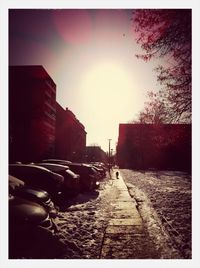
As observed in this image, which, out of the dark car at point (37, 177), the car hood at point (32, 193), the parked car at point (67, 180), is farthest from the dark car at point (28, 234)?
the parked car at point (67, 180)

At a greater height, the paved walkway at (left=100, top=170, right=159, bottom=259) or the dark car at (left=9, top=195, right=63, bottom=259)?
the dark car at (left=9, top=195, right=63, bottom=259)

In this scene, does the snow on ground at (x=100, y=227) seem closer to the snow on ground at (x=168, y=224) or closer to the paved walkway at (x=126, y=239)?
the snow on ground at (x=168, y=224)

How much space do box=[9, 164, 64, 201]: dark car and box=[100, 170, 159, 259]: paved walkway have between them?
2.15m

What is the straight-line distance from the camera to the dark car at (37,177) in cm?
936

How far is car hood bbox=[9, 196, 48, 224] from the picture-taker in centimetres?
513

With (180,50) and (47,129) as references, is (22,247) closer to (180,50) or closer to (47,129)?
(180,50)

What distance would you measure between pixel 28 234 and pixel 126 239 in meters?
2.42

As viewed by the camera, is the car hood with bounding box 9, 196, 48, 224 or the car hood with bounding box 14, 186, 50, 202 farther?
the car hood with bounding box 14, 186, 50, 202

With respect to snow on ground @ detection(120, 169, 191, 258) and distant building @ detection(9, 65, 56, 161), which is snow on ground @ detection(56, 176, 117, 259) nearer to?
snow on ground @ detection(120, 169, 191, 258)

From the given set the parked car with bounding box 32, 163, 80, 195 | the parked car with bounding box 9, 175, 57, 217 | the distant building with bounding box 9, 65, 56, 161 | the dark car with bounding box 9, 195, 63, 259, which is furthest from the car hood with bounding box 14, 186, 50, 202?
the distant building with bounding box 9, 65, 56, 161

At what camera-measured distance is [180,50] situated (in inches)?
312
